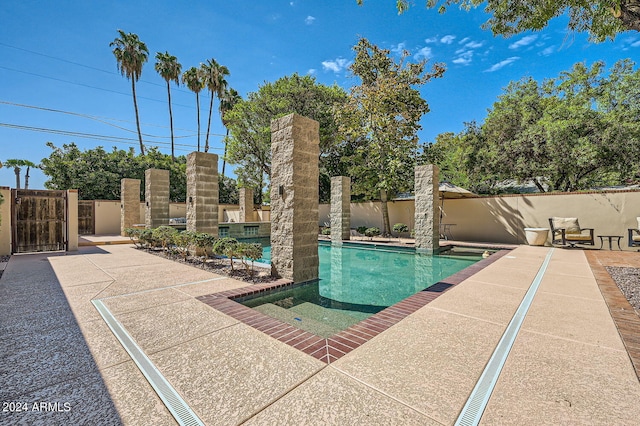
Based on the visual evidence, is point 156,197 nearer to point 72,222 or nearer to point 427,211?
point 72,222

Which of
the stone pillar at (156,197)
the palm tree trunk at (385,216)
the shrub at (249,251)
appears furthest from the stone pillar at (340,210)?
the shrub at (249,251)

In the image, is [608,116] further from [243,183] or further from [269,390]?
[243,183]

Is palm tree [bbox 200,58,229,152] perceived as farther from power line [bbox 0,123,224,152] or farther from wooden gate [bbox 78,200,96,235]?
wooden gate [bbox 78,200,96,235]

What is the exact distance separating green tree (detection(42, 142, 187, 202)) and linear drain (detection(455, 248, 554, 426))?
22586 millimetres

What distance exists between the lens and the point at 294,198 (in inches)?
→ 219

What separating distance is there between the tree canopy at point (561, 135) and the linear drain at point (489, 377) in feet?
43.1

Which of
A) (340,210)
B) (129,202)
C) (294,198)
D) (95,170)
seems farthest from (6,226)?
(340,210)

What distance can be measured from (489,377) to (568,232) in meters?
10.9

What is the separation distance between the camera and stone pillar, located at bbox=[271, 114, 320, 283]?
18.2ft

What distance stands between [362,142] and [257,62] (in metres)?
8.15

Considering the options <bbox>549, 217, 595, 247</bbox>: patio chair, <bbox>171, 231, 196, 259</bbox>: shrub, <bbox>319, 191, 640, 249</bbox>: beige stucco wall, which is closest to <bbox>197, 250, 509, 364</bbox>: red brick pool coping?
<bbox>171, 231, 196, 259</bbox>: shrub

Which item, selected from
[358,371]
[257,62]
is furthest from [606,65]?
[358,371]

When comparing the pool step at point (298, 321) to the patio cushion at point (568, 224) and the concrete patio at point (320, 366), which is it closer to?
the concrete patio at point (320, 366)

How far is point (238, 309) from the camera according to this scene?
3.77 m
